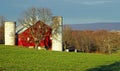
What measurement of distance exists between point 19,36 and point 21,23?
325cm

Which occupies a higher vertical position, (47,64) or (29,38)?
(29,38)

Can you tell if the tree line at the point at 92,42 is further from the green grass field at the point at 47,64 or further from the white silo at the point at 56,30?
the green grass field at the point at 47,64

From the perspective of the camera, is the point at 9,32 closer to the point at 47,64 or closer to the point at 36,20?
the point at 36,20

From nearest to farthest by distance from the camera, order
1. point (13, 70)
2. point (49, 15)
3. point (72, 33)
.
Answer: point (13, 70), point (49, 15), point (72, 33)

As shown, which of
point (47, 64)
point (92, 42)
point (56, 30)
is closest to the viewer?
point (47, 64)

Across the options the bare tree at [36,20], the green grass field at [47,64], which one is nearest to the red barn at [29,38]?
the bare tree at [36,20]

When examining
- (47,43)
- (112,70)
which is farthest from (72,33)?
(112,70)

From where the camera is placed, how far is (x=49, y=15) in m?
74.4

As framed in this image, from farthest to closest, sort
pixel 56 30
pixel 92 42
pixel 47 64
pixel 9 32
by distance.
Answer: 1. pixel 92 42
2. pixel 56 30
3. pixel 9 32
4. pixel 47 64

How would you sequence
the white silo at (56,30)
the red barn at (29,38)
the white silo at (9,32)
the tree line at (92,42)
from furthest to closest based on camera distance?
the tree line at (92,42) → the red barn at (29,38) → the white silo at (9,32) → the white silo at (56,30)

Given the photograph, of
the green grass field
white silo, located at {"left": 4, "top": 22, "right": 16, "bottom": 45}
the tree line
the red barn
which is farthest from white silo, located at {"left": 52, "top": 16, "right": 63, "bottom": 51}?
the green grass field

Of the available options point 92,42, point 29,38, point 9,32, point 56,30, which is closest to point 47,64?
point 9,32

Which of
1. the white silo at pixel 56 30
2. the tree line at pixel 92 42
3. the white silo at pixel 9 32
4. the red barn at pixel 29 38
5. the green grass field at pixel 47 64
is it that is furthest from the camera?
the tree line at pixel 92 42

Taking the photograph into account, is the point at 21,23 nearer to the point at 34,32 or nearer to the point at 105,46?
the point at 34,32
